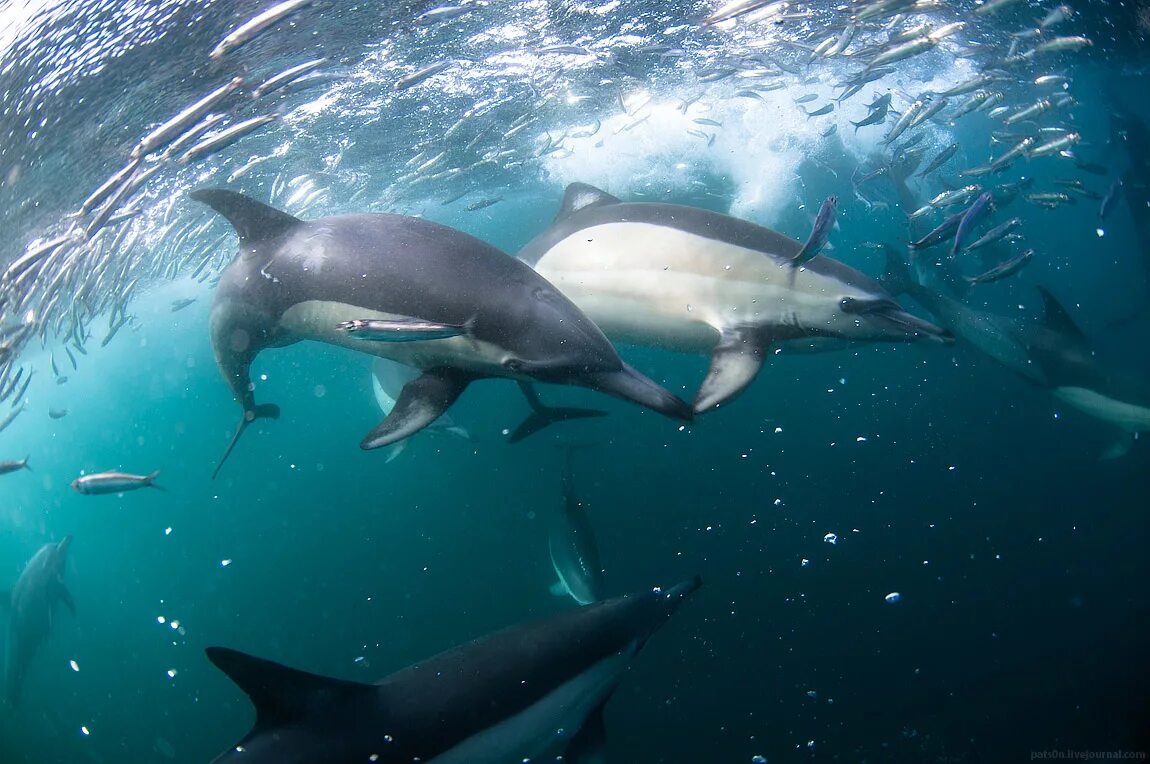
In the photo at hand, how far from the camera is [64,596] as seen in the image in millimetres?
14422

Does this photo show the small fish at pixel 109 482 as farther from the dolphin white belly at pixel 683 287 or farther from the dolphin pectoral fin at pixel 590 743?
the dolphin white belly at pixel 683 287

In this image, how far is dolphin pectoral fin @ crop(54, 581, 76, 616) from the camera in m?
14.2

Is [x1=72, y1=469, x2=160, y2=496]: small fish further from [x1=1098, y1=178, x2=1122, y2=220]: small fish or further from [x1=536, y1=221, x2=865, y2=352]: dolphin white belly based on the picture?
[x1=1098, y1=178, x2=1122, y2=220]: small fish

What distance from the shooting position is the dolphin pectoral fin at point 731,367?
12.0 feet

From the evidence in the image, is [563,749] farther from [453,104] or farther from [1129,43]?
[1129,43]

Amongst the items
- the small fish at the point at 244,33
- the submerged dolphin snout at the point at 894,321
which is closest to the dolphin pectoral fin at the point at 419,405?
the submerged dolphin snout at the point at 894,321

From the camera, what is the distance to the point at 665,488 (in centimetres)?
1370

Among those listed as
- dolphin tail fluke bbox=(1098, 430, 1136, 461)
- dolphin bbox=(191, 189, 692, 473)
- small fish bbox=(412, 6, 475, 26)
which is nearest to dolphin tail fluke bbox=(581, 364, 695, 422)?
dolphin bbox=(191, 189, 692, 473)

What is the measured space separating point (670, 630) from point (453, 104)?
523 inches

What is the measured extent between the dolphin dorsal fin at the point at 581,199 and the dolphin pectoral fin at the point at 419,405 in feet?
8.32

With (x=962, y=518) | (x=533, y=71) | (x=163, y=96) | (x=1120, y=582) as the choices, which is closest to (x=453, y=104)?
(x=533, y=71)

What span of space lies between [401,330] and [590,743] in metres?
4.70

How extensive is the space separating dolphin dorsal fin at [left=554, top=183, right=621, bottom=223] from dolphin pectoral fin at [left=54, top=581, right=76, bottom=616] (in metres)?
16.7

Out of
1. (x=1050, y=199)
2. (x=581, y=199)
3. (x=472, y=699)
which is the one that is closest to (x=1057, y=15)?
(x=1050, y=199)
